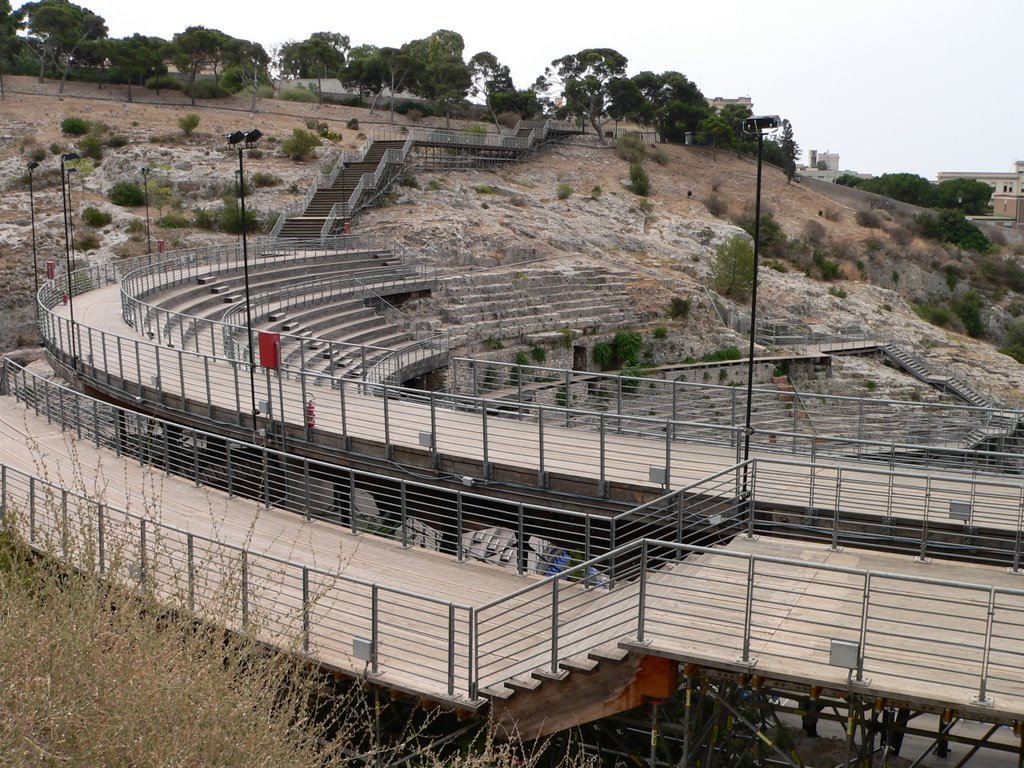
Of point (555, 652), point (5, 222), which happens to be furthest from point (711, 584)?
point (5, 222)

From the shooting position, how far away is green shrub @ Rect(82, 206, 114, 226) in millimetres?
41562

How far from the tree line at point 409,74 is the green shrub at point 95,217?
2315 cm

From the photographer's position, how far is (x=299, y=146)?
4950 centimetres

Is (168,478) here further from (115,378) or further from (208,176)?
(208,176)

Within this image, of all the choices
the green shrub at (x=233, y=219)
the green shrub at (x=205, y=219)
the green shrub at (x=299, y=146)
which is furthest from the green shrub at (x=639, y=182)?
the green shrub at (x=205, y=219)

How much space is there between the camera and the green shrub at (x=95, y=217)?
41562 mm

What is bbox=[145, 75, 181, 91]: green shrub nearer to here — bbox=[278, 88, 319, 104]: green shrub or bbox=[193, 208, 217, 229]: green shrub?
bbox=[278, 88, 319, 104]: green shrub

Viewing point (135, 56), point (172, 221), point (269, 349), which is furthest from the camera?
point (135, 56)

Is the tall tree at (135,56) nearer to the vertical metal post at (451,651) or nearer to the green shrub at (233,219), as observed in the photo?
the green shrub at (233,219)

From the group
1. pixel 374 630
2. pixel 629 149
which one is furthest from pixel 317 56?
pixel 374 630

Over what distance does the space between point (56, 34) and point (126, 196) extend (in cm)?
2983

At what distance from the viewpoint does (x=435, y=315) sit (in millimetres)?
35000

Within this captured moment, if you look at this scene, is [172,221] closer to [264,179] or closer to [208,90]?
[264,179]

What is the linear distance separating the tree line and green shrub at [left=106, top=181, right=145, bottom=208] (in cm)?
2054
